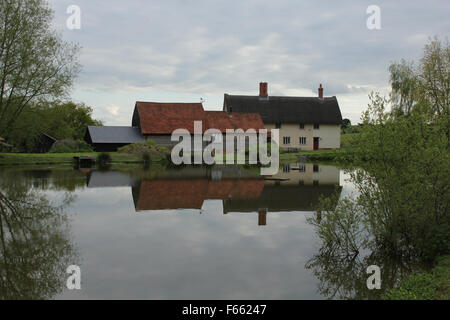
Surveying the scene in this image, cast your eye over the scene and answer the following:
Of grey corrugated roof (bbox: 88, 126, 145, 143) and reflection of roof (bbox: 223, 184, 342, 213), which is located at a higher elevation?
grey corrugated roof (bbox: 88, 126, 145, 143)

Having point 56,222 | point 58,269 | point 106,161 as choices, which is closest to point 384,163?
point 58,269

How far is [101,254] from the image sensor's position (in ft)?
29.6

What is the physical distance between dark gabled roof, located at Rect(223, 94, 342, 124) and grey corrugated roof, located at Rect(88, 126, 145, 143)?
15.2m

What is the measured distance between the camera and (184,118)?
5231 centimetres

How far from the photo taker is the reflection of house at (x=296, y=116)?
2327 inches

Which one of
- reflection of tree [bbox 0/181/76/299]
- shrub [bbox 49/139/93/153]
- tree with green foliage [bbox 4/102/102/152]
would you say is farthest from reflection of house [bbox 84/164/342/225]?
shrub [bbox 49/139/93/153]

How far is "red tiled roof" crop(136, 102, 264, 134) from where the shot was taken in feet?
165

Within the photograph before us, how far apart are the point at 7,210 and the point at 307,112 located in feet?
169

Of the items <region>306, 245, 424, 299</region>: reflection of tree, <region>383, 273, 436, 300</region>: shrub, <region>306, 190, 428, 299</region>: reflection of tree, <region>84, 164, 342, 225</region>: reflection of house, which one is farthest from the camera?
<region>84, 164, 342, 225</region>: reflection of house

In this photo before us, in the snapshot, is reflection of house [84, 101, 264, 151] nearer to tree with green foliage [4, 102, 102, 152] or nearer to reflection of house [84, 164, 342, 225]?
tree with green foliage [4, 102, 102, 152]

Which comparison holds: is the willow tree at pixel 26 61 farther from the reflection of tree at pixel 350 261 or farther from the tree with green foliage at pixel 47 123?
the reflection of tree at pixel 350 261

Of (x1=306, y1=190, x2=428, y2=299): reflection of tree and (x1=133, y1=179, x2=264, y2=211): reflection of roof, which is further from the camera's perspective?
(x1=133, y1=179, x2=264, y2=211): reflection of roof

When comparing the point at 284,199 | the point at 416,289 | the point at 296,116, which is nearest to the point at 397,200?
the point at 416,289
